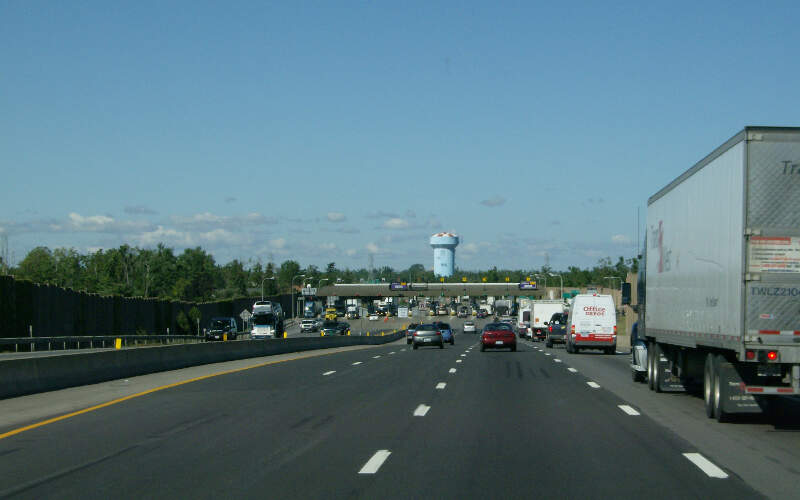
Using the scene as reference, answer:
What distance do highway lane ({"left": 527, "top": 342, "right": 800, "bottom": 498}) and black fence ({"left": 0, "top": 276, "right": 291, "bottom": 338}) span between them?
144 ft

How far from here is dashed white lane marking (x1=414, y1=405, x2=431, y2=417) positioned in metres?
17.2

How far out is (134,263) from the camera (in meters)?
169

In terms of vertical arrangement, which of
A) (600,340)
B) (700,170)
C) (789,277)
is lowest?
(600,340)

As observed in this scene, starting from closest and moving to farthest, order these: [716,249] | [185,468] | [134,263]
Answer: [185,468]
[716,249]
[134,263]

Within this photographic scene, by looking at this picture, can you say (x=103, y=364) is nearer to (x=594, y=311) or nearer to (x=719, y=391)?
(x=719, y=391)

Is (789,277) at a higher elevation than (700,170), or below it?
below

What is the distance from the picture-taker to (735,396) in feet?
49.2

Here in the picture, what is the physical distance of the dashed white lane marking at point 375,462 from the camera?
35.7ft

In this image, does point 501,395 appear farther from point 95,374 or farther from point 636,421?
point 95,374

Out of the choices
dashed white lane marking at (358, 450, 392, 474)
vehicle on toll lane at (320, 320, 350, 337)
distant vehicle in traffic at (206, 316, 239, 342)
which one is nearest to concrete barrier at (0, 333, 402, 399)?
dashed white lane marking at (358, 450, 392, 474)

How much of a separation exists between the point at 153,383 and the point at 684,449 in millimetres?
16463

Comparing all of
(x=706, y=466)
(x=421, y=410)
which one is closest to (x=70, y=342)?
(x=421, y=410)

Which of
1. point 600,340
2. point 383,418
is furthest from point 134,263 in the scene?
point 383,418

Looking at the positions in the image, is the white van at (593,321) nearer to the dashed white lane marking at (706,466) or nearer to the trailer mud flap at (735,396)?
the trailer mud flap at (735,396)
